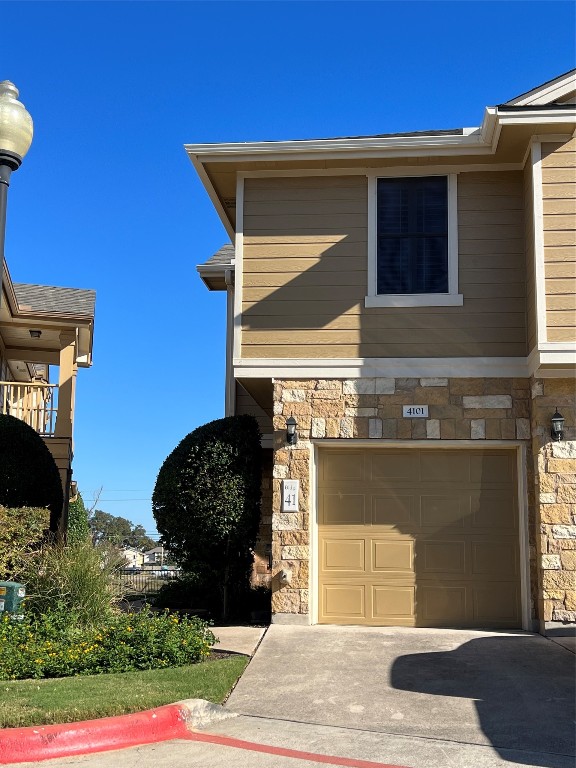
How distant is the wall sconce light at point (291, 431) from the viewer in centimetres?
1076

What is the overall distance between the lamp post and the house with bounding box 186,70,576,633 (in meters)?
4.68

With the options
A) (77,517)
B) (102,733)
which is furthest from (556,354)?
(77,517)

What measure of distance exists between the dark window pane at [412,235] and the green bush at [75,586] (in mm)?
4928

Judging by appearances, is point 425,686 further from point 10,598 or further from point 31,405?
point 31,405

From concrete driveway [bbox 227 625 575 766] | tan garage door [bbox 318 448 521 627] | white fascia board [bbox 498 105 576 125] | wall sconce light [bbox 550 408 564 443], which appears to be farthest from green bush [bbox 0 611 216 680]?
white fascia board [bbox 498 105 576 125]

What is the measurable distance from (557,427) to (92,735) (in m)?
6.45

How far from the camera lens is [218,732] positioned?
6293 millimetres

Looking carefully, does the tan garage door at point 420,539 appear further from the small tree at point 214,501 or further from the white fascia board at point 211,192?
the white fascia board at point 211,192

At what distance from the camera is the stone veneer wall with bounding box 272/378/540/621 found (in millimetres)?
10547

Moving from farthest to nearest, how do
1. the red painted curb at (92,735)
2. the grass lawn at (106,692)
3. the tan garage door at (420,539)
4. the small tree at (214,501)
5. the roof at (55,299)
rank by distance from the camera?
the roof at (55,299) → the small tree at (214,501) → the tan garage door at (420,539) → the grass lawn at (106,692) → the red painted curb at (92,735)

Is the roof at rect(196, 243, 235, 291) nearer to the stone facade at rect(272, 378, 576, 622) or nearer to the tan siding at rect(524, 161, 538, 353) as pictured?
the stone facade at rect(272, 378, 576, 622)

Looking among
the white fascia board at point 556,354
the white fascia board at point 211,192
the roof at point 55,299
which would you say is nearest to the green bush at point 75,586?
the white fascia board at point 211,192

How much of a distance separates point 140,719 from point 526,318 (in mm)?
6984

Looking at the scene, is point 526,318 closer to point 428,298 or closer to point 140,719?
point 428,298
